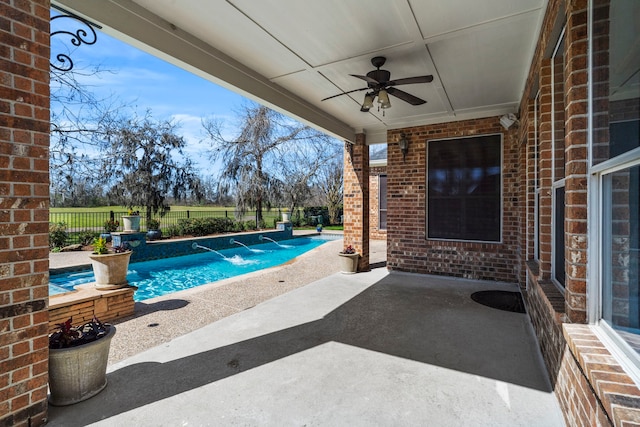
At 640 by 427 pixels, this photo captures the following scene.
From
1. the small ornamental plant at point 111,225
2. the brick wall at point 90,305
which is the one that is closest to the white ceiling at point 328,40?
the brick wall at point 90,305

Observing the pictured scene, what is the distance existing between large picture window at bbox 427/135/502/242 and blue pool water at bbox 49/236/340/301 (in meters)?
5.81

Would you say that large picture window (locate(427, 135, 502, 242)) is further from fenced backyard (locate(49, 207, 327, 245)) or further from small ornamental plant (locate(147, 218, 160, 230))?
fenced backyard (locate(49, 207, 327, 245))

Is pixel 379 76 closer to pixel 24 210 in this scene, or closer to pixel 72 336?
pixel 24 210

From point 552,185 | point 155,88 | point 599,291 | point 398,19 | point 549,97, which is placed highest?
point 155,88

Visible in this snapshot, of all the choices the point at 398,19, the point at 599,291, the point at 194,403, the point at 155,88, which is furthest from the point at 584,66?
the point at 155,88

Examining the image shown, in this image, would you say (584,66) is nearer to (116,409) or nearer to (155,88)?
(116,409)

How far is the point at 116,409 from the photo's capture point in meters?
2.05

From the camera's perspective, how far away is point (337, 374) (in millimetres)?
2467

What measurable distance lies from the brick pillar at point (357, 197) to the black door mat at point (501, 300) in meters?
2.41

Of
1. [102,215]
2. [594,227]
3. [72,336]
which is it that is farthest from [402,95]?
[102,215]

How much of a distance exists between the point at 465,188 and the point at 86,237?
12.4 m

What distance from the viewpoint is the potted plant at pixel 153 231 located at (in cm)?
1149

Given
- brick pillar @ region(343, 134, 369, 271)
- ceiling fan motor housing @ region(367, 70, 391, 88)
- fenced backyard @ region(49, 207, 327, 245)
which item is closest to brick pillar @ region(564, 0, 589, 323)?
ceiling fan motor housing @ region(367, 70, 391, 88)

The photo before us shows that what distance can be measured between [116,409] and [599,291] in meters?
2.99
